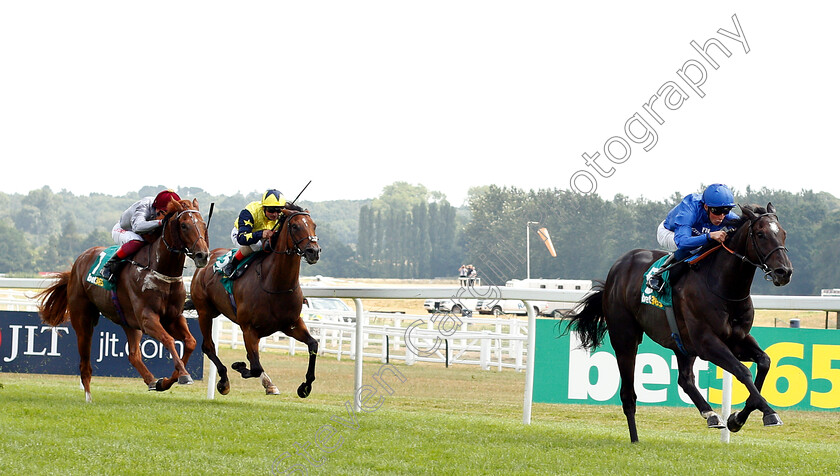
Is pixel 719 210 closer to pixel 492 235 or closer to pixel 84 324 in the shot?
pixel 84 324

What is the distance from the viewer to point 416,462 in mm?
4508

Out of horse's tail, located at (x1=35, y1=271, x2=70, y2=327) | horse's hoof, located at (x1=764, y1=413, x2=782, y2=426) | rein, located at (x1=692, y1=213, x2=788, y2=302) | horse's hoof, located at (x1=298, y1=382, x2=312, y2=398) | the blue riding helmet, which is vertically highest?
the blue riding helmet

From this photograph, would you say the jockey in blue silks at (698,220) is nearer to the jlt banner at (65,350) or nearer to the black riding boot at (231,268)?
the black riding boot at (231,268)

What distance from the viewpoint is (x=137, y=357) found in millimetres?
7004

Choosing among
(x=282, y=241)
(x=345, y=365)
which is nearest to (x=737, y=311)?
(x=282, y=241)

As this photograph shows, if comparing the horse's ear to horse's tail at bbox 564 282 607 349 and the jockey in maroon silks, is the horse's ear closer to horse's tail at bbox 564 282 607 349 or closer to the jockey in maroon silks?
horse's tail at bbox 564 282 607 349

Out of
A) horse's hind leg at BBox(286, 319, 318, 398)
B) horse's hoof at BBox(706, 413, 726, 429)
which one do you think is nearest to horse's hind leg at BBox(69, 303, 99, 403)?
horse's hind leg at BBox(286, 319, 318, 398)

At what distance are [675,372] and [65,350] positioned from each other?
6525 millimetres

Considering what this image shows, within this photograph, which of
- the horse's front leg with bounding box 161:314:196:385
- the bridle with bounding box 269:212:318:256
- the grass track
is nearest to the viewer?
the grass track

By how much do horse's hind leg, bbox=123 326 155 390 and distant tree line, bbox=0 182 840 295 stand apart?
211 centimetres

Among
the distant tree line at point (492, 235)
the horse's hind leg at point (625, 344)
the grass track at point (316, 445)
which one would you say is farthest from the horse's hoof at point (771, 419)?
the distant tree line at point (492, 235)

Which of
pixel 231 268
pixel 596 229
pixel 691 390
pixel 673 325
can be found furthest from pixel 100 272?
pixel 596 229

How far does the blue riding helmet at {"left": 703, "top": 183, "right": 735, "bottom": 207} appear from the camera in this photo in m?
5.44

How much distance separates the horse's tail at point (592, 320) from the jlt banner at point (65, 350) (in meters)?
4.59
